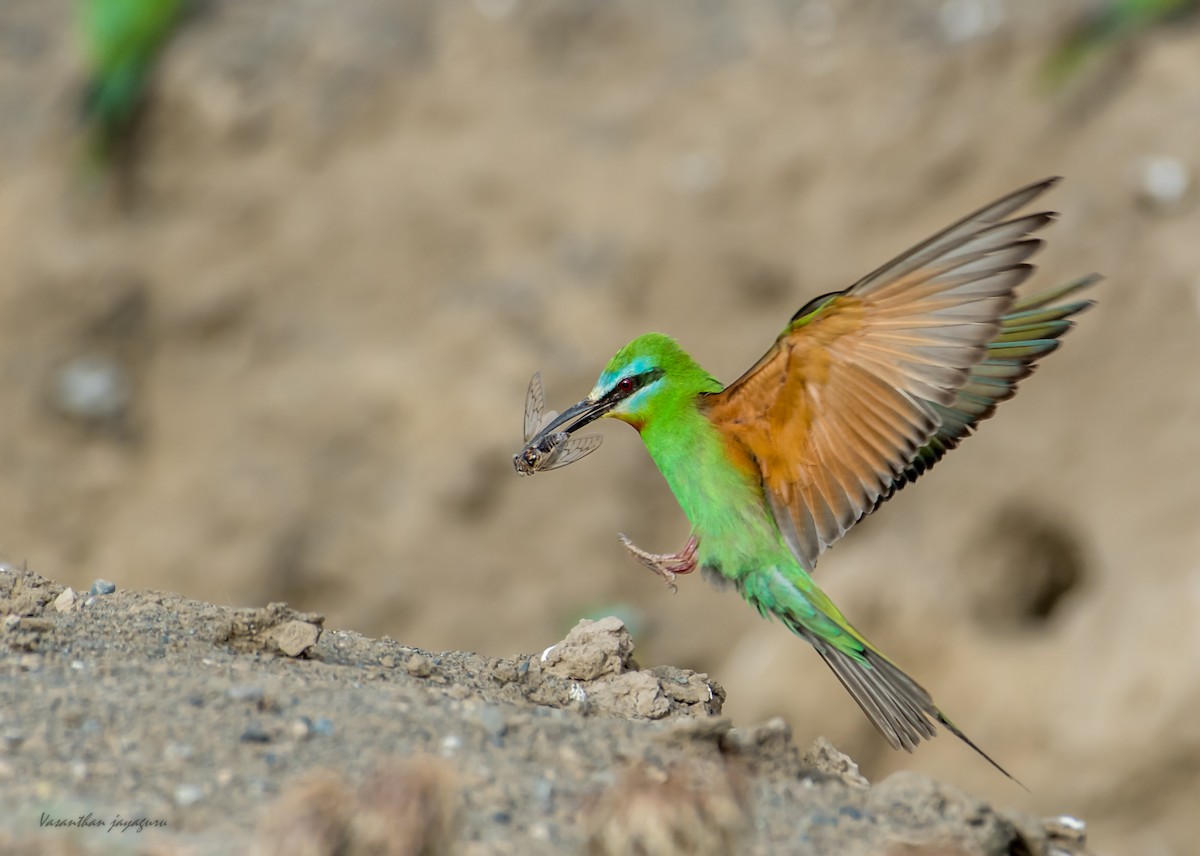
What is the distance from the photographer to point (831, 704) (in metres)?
8.59

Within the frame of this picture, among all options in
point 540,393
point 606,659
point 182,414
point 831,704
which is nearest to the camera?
point 606,659

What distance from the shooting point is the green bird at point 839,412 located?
4.09 meters

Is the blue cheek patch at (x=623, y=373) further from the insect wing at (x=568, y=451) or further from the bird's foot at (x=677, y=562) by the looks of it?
Answer: the bird's foot at (x=677, y=562)

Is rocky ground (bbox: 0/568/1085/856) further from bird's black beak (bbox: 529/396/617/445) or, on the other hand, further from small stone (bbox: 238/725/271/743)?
bird's black beak (bbox: 529/396/617/445)

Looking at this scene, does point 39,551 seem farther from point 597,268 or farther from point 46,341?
point 597,268

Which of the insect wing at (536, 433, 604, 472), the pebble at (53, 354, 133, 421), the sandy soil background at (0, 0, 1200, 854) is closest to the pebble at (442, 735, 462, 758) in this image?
the insect wing at (536, 433, 604, 472)

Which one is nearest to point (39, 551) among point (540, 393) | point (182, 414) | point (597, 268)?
point (182, 414)

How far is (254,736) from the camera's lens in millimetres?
3316

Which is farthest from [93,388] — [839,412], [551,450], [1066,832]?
[1066,832]

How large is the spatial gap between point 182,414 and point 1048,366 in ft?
19.2

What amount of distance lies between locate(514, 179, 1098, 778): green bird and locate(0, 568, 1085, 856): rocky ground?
48 cm

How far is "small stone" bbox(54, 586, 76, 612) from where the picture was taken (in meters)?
4.23

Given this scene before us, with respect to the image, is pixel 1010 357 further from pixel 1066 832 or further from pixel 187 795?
pixel 187 795

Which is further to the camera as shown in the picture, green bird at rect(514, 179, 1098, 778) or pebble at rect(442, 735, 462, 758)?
green bird at rect(514, 179, 1098, 778)
